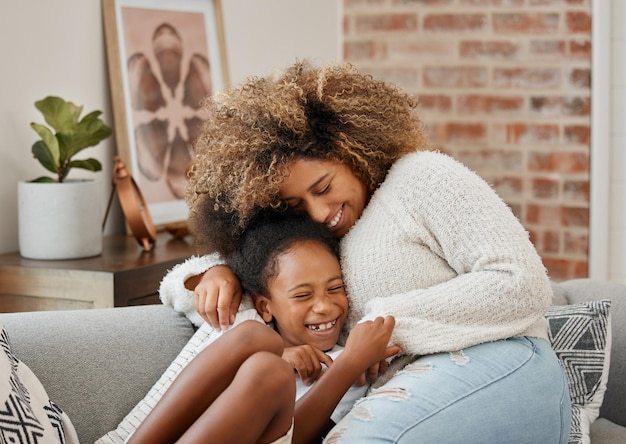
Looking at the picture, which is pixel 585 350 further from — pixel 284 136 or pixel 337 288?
pixel 284 136

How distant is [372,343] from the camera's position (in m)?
1.67

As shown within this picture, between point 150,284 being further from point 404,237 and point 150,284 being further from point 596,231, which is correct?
point 596,231

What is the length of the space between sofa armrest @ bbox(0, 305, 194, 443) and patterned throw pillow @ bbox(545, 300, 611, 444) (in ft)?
2.63

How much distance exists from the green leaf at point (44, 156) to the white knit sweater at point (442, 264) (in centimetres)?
100

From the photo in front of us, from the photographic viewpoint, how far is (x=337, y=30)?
3896mm

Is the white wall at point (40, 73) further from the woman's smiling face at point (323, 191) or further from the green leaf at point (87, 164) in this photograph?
the woman's smiling face at point (323, 191)

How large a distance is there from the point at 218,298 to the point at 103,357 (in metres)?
0.25

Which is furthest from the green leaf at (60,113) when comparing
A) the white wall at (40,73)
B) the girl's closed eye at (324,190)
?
the girl's closed eye at (324,190)

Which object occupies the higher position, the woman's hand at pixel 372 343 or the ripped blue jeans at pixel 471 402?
the woman's hand at pixel 372 343

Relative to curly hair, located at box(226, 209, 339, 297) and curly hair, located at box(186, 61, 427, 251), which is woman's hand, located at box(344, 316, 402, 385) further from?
curly hair, located at box(186, 61, 427, 251)

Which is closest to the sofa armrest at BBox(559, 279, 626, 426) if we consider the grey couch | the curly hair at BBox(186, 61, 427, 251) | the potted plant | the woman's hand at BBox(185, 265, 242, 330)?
the grey couch

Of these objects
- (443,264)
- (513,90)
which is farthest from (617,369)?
(513,90)

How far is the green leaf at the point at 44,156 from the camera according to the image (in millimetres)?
2490

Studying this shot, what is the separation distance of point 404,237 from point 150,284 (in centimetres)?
90
